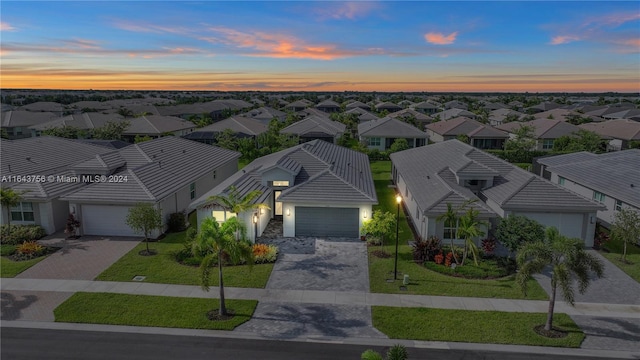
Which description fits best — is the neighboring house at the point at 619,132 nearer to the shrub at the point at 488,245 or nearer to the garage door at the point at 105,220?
the shrub at the point at 488,245

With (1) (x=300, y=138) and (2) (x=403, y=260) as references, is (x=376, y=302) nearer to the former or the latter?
(2) (x=403, y=260)

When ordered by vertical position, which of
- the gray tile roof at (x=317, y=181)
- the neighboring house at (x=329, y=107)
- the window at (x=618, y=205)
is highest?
A: the neighboring house at (x=329, y=107)

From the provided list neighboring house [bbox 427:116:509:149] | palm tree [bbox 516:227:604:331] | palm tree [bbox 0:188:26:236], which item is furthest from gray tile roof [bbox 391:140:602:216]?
neighboring house [bbox 427:116:509:149]

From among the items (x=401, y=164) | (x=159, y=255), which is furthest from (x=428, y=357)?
(x=401, y=164)

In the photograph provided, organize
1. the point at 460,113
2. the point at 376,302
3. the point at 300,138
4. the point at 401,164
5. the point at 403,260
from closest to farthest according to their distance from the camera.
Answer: the point at 376,302 → the point at 403,260 → the point at 401,164 → the point at 300,138 → the point at 460,113

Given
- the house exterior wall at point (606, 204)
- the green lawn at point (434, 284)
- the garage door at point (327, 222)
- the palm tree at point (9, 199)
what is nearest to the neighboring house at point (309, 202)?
the garage door at point (327, 222)

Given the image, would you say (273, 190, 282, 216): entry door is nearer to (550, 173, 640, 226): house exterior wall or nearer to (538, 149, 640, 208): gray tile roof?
(550, 173, 640, 226): house exterior wall

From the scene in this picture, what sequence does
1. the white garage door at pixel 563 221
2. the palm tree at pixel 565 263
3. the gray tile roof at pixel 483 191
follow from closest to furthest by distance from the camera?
the palm tree at pixel 565 263 → the gray tile roof at pixel 483 191 → the white garage door at pixel 563 221
